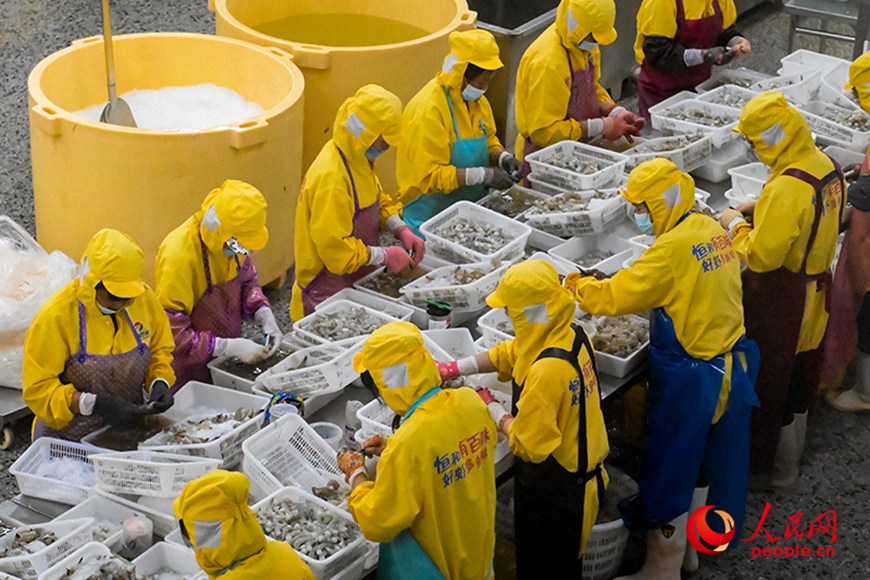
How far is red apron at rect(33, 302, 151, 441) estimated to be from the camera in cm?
433

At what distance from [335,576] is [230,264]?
1576 mm

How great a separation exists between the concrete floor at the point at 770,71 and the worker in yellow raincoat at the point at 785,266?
0.65 ft

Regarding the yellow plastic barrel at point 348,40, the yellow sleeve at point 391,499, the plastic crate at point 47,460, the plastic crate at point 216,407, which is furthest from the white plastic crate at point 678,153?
the plastic crate at point 47,460

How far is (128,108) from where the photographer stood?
655 centimetres

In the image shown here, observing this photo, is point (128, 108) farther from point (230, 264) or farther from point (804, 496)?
point (804, 496)

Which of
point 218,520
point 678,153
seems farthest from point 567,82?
point 218,520

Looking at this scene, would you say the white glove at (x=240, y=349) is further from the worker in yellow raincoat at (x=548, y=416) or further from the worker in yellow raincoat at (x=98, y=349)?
the worker in yellow raincoat at (x=548, y=416)

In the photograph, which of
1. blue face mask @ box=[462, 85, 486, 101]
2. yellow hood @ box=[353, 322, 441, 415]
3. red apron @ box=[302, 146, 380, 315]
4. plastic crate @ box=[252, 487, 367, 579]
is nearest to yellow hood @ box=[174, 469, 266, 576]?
plastic crate @ box=[252, 487, 367, 579]

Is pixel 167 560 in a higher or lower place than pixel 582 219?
lower

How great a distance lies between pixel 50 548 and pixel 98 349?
2.60 feet

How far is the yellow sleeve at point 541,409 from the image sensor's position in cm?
407

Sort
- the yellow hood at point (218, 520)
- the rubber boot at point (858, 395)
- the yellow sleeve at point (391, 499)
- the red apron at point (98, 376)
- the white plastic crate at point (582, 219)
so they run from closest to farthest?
the yellow hood at point (218, 520), the yellow sleeve at point (391, 499), the red apron at point (98, 376), the white plastic crate at point (582, 219), the rubber boot at point (858, 395)

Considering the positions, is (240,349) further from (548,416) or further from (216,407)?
(548,416)

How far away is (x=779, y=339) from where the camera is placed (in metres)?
5.41
